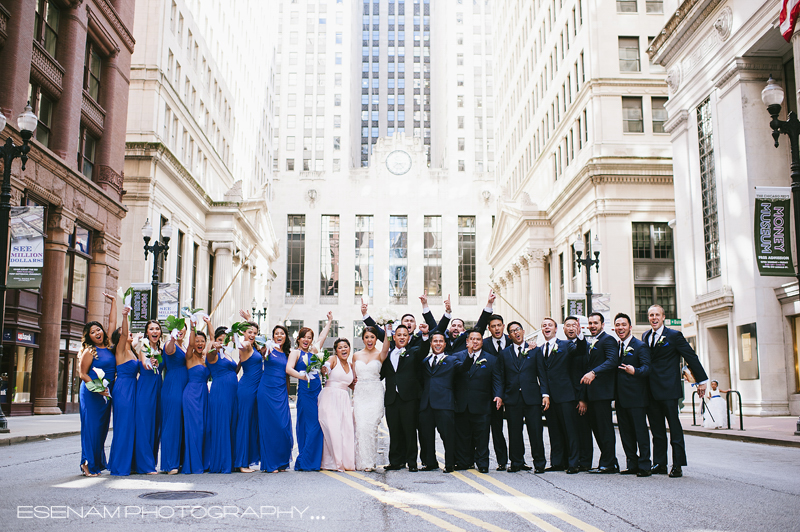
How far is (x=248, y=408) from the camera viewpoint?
1085 centimetres

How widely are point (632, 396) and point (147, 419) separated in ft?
22.7

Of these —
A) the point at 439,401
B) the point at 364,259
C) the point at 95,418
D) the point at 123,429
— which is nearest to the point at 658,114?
the point at 439,401

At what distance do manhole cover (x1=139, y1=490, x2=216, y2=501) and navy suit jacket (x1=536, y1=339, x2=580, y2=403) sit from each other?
5.18m

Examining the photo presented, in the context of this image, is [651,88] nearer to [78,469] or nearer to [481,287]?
[78,469]

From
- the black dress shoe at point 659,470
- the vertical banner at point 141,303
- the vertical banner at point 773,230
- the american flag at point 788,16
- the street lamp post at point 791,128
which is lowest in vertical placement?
the black dress shoe at point 659,470

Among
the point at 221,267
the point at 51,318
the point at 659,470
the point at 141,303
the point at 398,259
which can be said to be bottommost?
the point at 659,470

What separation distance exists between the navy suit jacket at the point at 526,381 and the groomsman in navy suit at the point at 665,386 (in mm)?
1567

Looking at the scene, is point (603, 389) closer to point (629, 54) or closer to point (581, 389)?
point (581, 389)

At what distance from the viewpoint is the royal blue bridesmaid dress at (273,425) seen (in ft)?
35.3

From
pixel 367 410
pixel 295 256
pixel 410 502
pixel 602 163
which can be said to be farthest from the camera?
pixel 295 256

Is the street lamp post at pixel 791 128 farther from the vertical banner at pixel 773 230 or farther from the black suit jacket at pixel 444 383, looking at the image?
the black suit jacket at pixel 444 383

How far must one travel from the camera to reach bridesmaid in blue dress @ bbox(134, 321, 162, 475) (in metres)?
10.5

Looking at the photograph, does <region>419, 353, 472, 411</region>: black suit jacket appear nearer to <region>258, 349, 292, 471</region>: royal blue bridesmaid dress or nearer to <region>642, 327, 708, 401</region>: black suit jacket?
<region>258, 349, 292, 471</region>: royal blue bridesmaid dress

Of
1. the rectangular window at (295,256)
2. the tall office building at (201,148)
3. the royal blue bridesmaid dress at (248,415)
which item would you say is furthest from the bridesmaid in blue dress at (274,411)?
the rectangular window at (295,256)
